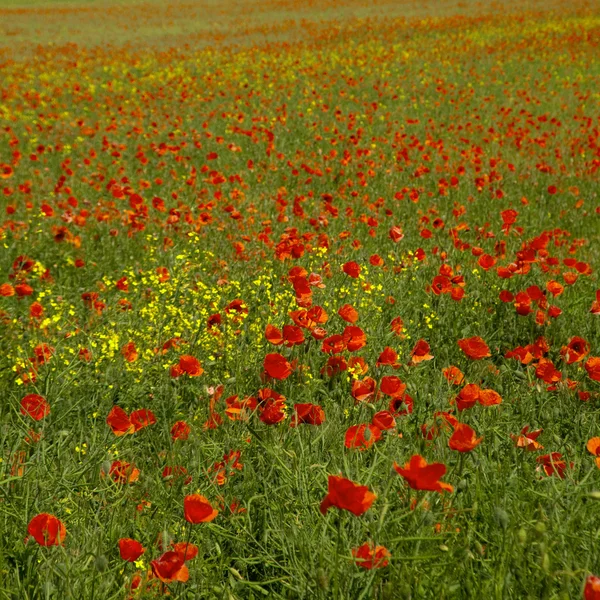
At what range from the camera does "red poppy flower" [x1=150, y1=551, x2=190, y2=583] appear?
140cm

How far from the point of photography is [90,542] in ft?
5.57

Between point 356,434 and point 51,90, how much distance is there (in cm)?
1211

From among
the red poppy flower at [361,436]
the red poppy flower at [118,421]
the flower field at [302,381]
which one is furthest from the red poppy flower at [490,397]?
the red poppy flower at [118,421]

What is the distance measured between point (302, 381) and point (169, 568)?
1309 mm

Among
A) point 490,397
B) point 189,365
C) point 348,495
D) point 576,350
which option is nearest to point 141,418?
point 189,365

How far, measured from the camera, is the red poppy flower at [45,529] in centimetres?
143

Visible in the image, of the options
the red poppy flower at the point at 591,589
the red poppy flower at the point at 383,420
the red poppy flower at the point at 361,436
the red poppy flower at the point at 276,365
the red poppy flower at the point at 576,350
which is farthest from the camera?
the red poppy flower at the point at 576,350

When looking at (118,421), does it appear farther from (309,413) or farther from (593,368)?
(593,368)

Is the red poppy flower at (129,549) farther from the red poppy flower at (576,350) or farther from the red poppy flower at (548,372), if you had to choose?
the red poppy flower at (576,350)

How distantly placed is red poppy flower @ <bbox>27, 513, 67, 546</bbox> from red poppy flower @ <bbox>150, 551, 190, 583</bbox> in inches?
8.9

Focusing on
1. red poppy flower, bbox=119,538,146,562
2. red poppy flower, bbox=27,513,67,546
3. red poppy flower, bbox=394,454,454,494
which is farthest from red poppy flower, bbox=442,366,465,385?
red poppy flower, bbox=27,513,67,546

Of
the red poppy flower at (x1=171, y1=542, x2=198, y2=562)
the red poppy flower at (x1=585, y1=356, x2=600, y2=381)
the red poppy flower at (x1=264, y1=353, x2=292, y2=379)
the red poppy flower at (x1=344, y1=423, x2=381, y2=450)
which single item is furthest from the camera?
the red poppy flower at (x1=585, y1=356, x2=600, y2=381)

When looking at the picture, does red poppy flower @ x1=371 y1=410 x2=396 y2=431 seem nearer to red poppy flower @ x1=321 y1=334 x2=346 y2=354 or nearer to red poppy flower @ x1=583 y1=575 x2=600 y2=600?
red poppy flower @ x1=321 y1=334 x2=346 y2=354

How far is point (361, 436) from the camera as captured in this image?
6.01 ft
